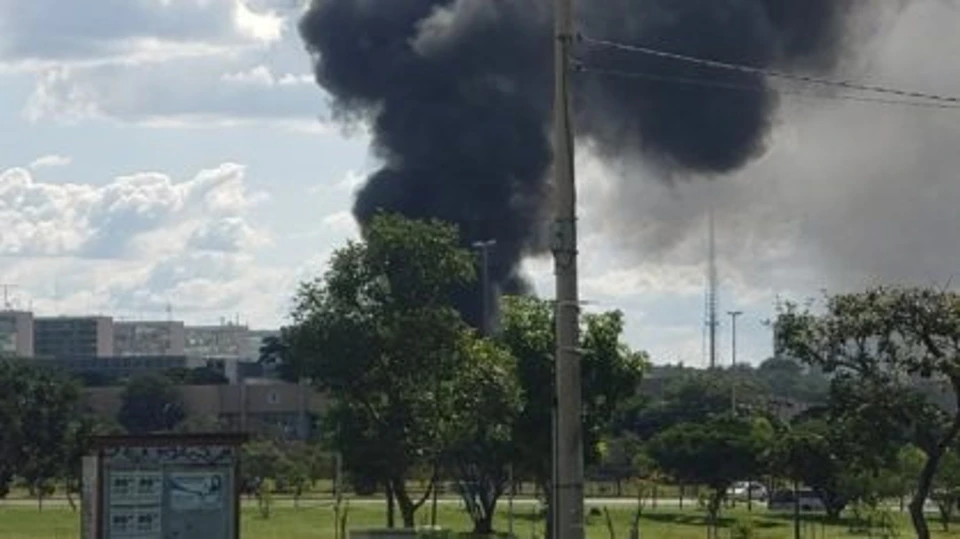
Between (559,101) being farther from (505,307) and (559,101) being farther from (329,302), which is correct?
(505,307)

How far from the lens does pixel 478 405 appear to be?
48062 mm

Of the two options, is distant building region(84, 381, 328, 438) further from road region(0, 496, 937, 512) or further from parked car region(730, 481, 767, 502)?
road region(0, 496, 937, 512)

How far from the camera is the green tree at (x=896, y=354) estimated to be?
36.5 meters

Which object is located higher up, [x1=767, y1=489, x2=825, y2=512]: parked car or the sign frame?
the sign frame

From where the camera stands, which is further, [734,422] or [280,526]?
[734,422]

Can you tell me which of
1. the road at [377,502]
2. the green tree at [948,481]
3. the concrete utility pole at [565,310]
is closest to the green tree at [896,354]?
the concrete utility pole at [565,310]

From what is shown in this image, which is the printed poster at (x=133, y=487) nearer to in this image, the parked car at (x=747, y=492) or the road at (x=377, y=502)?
the road at (x=377, y=502)

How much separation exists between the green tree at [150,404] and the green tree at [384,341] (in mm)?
96003

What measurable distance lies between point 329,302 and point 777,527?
30328mm

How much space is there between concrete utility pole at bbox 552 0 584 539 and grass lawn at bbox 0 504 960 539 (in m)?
38.3

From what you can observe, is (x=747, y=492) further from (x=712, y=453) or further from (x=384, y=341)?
(x=384, y=341)

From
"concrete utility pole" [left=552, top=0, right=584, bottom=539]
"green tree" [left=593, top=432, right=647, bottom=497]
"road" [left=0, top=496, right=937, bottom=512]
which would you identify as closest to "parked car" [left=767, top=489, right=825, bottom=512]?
"road" [left=0, top=496, right=937, bottom=512]

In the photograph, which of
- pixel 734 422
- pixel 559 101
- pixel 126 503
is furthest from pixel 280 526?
pixel 559 101

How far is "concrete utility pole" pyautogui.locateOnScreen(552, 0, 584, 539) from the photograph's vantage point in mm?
16328
